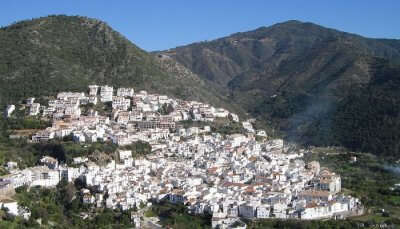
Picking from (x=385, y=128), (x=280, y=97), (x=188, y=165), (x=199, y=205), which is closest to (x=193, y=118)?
(x=188, y=165)

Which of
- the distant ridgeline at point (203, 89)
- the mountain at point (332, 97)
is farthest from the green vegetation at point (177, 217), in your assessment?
the mountain at point (332, 97)

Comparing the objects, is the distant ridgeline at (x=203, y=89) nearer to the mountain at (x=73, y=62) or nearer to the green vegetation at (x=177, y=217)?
the mountain at (x=73, y=62)

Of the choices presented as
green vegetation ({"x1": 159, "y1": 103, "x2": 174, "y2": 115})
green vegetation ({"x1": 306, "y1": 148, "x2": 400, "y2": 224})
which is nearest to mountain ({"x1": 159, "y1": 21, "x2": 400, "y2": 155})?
green vegetation ({"x1": 306, "y1": 148, "x2": 400, "y2": 224})

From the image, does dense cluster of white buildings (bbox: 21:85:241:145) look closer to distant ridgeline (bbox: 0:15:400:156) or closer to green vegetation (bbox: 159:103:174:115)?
green vegetation (bbox: 159:103:174:115)

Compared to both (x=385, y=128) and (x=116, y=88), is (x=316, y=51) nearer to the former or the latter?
(x=385, y=128)

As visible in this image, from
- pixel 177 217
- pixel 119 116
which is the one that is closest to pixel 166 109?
pixel 119 116

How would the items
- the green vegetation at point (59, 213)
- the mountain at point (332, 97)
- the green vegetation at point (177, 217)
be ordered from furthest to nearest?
the mountain at point (332, 97), the green vegetation at point (177, 217), the green vegetation at point (59, 213)
